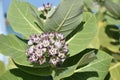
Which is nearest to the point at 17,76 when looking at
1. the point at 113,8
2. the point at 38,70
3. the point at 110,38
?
the point at 38,70

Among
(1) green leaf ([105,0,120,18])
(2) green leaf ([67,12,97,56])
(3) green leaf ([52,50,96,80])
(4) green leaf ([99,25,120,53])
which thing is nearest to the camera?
(3) green leaf ([52,50,96,80])

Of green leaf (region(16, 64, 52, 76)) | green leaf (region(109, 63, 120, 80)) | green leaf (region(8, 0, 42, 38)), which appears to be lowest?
green leaf (region(109, 63, 120, 80))

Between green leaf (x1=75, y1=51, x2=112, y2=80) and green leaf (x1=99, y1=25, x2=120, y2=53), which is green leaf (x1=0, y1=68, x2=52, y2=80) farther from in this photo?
green leaf (x1=99, y1=25, x2=120, y2=53)

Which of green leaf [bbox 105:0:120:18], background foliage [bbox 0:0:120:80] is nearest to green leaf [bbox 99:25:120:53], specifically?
green leaf [bbox 105:0:120:18]

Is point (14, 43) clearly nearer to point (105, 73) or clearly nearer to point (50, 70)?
point (50, 70)

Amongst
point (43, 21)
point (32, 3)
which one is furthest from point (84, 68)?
point (32, 3)

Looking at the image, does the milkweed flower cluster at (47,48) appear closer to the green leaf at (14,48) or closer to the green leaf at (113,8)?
the green leaf at (14,48)

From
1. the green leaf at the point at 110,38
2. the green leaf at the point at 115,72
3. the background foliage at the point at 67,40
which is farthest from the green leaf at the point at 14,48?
the green leaf at the point at 110,38

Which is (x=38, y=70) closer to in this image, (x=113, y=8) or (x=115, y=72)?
(x=115, y=72)
